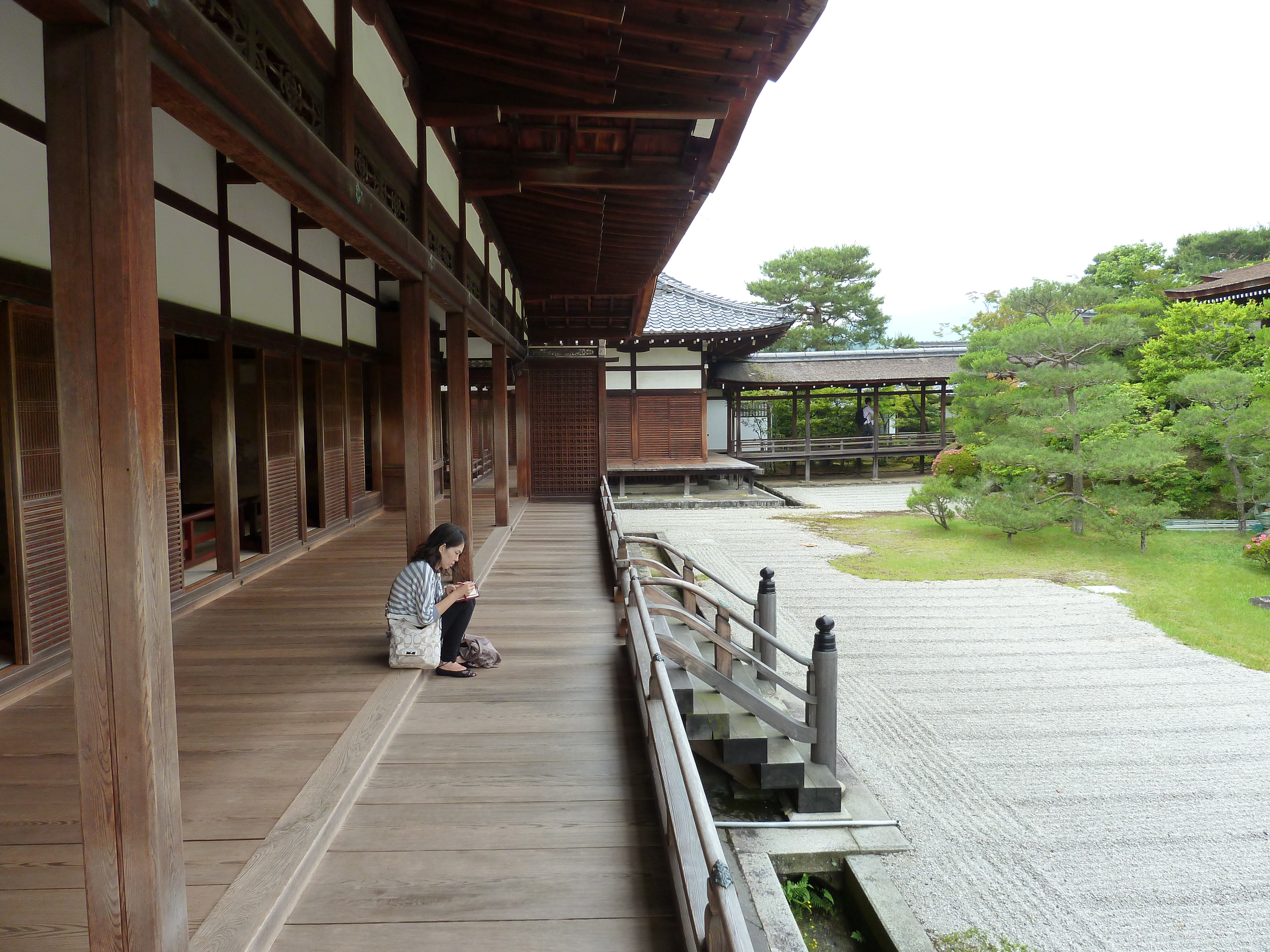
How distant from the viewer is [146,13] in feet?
5.17

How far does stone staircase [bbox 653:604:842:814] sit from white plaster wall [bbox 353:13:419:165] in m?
3.17

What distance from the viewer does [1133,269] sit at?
31984mm

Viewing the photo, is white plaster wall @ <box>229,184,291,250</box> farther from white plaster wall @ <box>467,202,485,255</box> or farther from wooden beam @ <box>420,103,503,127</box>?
wooden beam @ <box>420,103,503,127</box>

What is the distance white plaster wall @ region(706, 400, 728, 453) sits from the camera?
81.4ft

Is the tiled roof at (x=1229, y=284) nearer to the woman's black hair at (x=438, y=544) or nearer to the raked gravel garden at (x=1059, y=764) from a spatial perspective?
the raked gravel garden at (x=1059, y=764)

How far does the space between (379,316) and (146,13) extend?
373 inches

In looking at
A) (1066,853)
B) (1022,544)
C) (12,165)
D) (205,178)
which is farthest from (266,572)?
(1022,544)

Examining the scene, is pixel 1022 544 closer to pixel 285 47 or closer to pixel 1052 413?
pixel 1052 413

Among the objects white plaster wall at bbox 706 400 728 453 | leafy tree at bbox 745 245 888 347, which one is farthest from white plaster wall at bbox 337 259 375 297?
leafy tree at bbox 745 245 888 347

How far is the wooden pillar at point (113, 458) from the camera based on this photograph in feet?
5.03

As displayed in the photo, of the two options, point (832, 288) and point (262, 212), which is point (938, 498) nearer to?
point (262, 212)

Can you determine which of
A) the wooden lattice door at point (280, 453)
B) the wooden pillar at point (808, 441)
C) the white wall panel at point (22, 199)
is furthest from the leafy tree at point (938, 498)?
the white wall panel at point (22, 199)

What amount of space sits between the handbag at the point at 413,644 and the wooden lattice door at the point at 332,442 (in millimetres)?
4821

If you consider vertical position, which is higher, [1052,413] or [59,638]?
[1052,413]
